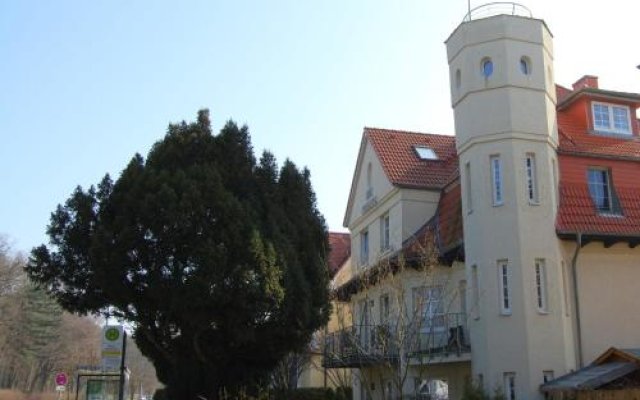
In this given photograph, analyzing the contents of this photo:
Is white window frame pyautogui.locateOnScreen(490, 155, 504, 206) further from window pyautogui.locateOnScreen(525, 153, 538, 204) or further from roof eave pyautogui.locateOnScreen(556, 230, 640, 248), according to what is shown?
roof eave pyautogui.locateOnScreen(556, 230, 640, 248)

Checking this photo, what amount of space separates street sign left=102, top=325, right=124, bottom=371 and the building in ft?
22.7

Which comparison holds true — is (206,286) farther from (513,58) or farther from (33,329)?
(33,329)

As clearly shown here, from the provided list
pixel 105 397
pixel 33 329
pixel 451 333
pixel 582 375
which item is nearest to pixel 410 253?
pixel 451 333

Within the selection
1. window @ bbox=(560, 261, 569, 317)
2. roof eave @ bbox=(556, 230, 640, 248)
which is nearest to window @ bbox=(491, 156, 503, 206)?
roof eave @ bbox=(556, 230, 640, 248)

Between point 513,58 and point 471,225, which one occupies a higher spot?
point 513,58

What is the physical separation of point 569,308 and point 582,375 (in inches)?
117

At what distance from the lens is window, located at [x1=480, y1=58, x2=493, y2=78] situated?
24000mm

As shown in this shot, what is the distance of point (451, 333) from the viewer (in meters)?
24.1

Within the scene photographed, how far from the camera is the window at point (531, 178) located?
74.5ft

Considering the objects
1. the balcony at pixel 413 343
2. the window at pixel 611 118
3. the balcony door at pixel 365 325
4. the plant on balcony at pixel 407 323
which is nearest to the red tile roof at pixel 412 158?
the plant on balcony at pixel 407 323

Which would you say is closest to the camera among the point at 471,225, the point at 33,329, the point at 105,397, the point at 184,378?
the point at 184,378

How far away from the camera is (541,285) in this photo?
871 inches

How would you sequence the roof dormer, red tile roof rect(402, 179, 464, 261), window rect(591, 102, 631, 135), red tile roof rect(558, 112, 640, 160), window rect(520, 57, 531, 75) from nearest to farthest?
window rect(520, 57, 531, 75), red tile roof rect(558, 112, 640, 160), red tile roof rect(402, 179, 464, 261), the roof dormer, window rect(591, 102, 631, 135)

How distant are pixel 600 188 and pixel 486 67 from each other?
18.2 feet
